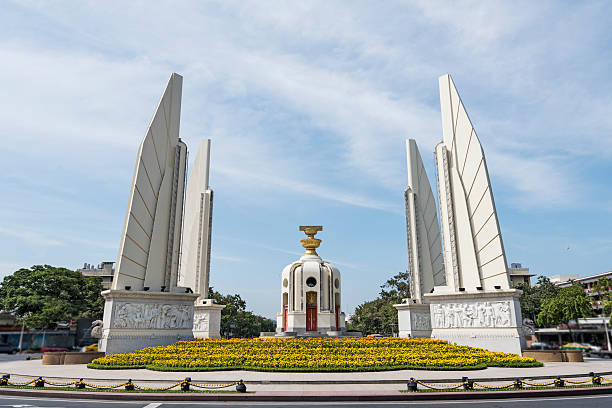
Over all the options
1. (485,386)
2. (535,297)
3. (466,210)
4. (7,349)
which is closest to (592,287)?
(535,297)

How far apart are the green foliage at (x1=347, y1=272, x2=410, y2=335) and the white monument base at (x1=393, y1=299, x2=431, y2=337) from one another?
16.9 metres

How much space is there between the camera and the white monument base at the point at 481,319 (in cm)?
1738

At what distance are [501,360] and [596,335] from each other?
4156 centimetres

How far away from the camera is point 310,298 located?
34969 millimetres

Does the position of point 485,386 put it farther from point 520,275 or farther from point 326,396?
point 520,275

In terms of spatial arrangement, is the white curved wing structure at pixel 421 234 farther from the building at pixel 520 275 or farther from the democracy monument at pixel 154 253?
the building at pixel 520 275

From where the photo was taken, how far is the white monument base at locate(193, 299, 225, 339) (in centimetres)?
2611

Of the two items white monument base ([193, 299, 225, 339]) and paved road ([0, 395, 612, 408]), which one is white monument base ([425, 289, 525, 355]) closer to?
paved road ([0, 395, 612, 408])

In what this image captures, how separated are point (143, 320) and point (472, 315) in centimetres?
1557

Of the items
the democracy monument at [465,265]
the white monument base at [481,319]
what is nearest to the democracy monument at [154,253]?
the white monument base at [481,319]

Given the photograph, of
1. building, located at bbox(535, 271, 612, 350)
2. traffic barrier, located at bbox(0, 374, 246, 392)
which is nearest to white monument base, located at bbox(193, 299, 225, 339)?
traffic barrier, located at bbox(0, 374, 246, 392)

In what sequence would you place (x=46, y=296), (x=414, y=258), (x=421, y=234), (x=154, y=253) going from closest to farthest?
(x=154, y=253) < (x=414, y=258) < (x=421, y=234) < (x=46, y=296)

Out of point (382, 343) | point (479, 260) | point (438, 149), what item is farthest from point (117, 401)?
point (438, 149)

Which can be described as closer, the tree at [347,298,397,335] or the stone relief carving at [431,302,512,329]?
the stone relief carving at [431,302,512,329]
